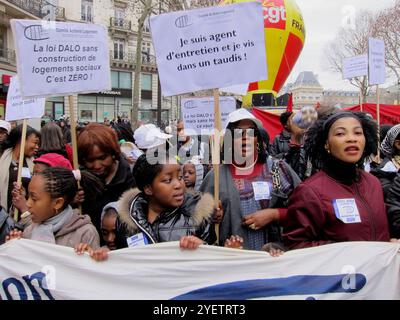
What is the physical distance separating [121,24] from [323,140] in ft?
150

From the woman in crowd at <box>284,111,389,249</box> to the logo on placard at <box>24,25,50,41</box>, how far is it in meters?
2.12

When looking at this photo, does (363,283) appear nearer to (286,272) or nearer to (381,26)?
(286,272)

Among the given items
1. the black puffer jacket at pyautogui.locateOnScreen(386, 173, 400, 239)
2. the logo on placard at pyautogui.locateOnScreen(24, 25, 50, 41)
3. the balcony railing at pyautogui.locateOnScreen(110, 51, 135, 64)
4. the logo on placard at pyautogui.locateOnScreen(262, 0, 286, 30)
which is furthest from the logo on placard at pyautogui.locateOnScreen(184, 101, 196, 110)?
the balcony railing at pyautogui.locateOnScreen(110, 51, 135, 64)

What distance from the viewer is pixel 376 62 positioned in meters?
7.01

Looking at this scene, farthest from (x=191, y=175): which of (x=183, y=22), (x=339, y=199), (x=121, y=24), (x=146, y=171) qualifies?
(x=121, y=24)

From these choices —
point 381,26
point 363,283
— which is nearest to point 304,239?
point 363,283

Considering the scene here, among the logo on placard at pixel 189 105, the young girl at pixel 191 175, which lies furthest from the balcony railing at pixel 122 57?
the young girl at pixel 191 175

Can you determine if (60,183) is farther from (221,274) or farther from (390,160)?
(390,160)

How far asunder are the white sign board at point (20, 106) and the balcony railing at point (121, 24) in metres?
42.1

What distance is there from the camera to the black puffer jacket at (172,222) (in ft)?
8.16

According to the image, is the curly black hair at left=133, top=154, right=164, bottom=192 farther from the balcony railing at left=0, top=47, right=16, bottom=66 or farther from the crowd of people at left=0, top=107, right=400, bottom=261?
the balcony railing at left=0, top=47, right=16, bottom=66

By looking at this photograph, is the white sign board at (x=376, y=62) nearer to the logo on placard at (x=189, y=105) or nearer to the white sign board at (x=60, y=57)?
the logo on placard at (x=189, y=105)

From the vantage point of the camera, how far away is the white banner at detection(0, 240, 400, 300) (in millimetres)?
2271
